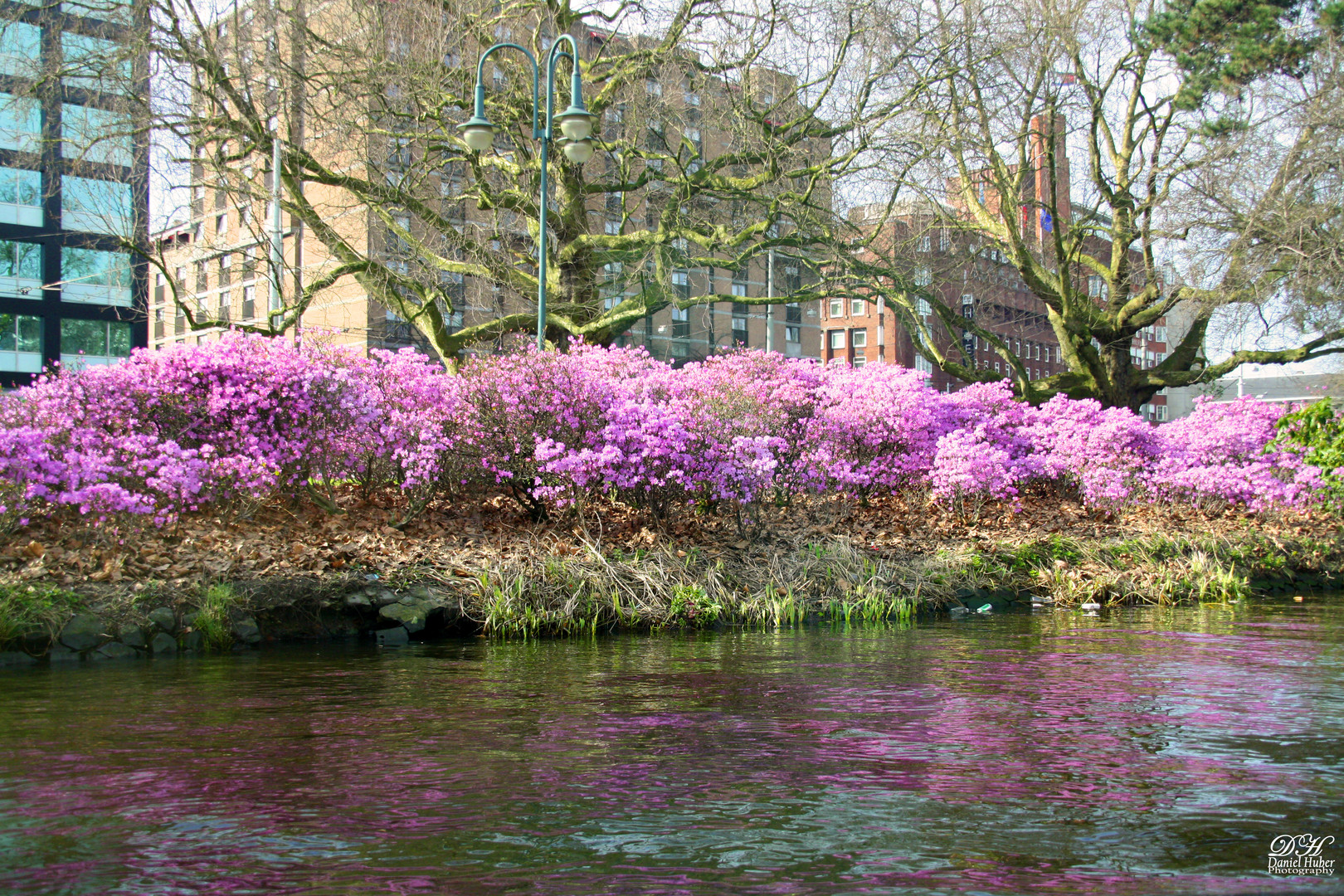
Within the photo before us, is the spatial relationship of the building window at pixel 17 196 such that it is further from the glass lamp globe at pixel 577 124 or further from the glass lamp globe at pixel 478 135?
the glass lamp globe at pixel 577 124

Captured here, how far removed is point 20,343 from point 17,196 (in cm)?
556

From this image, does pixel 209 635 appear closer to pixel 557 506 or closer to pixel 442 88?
pixel 557 506

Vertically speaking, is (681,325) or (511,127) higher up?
(681,325)

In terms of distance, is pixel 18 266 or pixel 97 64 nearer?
pixel 97 64

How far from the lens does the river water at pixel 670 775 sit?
159 inches

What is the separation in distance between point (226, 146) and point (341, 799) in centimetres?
1868

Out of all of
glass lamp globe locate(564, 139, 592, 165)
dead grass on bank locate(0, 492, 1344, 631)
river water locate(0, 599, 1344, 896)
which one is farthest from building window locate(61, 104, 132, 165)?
river water locate(0, 599, 1344, 896)

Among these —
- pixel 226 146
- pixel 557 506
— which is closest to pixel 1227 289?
pixel 557 506

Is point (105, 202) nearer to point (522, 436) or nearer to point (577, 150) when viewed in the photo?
point (577, 150)

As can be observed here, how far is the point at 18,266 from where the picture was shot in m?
43.7

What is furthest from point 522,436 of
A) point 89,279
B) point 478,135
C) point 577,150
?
point 89,279

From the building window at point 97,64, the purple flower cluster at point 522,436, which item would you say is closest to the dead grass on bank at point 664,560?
the purple flower cluster at point 522,436

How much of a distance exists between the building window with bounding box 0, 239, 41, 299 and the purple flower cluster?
35.7m

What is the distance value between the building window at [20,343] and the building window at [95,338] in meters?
0.90
